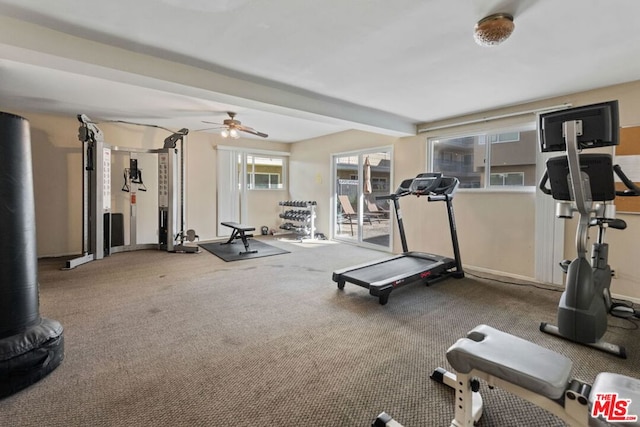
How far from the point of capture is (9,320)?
5.77 feet

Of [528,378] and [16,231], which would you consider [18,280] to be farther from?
[528,378]

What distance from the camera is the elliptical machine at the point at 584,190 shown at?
2.07 metres

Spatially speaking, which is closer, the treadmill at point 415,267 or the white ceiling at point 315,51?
the white ceiling at point 315,51

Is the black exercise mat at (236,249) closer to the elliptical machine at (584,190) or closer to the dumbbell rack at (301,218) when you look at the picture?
the dumbbell rack at (301,218)

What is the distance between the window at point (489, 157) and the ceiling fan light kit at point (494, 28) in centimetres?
234

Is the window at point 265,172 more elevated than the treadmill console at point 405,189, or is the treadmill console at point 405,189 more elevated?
the window at point 265,172

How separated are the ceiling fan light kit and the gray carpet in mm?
2206

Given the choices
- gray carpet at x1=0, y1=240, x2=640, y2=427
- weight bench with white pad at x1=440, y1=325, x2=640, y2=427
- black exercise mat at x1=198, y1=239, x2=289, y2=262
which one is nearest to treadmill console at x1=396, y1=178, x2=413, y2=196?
gray carpet at x1=0, y1=240, x2=640, y2=427

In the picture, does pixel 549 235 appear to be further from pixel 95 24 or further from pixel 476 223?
pixel 95 24

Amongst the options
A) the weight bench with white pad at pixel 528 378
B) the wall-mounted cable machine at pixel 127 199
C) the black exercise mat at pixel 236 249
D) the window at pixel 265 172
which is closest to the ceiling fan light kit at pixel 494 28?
the weight bench with white pad at pixel 528 378

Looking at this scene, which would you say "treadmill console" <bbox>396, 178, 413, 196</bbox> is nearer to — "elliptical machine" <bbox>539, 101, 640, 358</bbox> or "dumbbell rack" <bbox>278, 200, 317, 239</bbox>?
"elliptical machine" <bbox>539, 101, 640, 358</bbox>

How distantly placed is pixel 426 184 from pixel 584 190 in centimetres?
161

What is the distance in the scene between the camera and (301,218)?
682 centimetres

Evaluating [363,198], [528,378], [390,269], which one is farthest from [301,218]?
[528,378]
